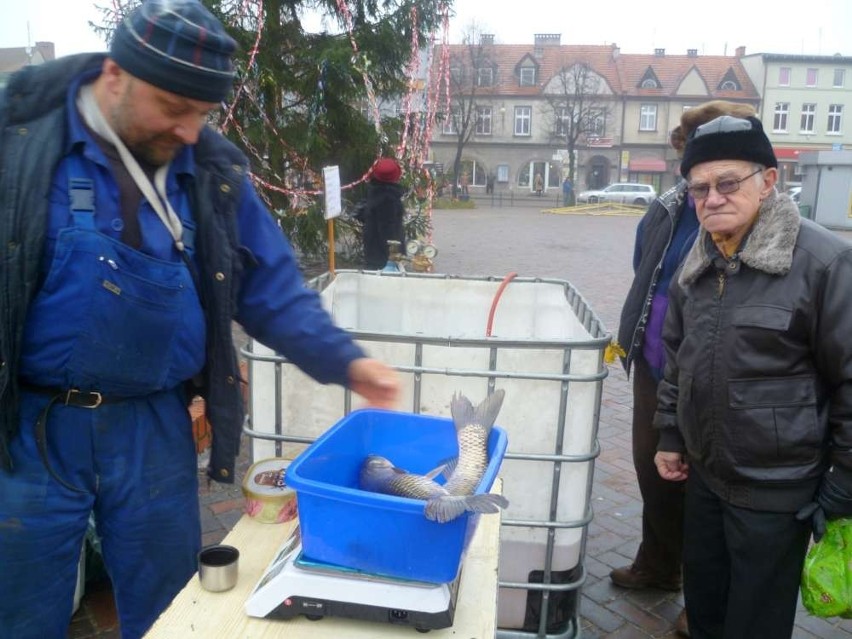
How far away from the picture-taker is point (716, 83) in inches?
1973

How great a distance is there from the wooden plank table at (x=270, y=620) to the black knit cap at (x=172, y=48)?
1122 mm

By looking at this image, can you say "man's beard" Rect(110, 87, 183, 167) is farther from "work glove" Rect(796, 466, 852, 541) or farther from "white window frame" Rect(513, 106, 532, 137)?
"white window frame" Rect(513, 106, 532, 137)

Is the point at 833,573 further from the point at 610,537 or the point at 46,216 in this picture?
the point at 46,216

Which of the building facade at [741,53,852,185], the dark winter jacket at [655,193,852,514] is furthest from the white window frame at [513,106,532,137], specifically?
the dark winter jacket at [655,193,852,514]

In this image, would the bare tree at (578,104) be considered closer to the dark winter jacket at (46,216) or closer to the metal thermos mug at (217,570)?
the dark winter jacket at (46,216)

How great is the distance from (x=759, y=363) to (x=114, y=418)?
178cm

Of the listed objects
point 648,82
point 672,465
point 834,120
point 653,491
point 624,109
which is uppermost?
point 648,82

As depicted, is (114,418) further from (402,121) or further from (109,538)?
(402,121)

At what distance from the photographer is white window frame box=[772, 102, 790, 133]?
50156 millimetres

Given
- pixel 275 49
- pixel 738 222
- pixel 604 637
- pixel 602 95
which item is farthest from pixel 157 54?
pixel 602 95

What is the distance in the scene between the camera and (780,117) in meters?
50.3

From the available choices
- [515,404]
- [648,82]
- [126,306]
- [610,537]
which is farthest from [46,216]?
[648,82]

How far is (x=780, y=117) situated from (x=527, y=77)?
17.1 meters

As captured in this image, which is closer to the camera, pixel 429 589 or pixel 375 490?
pixel 429 589
